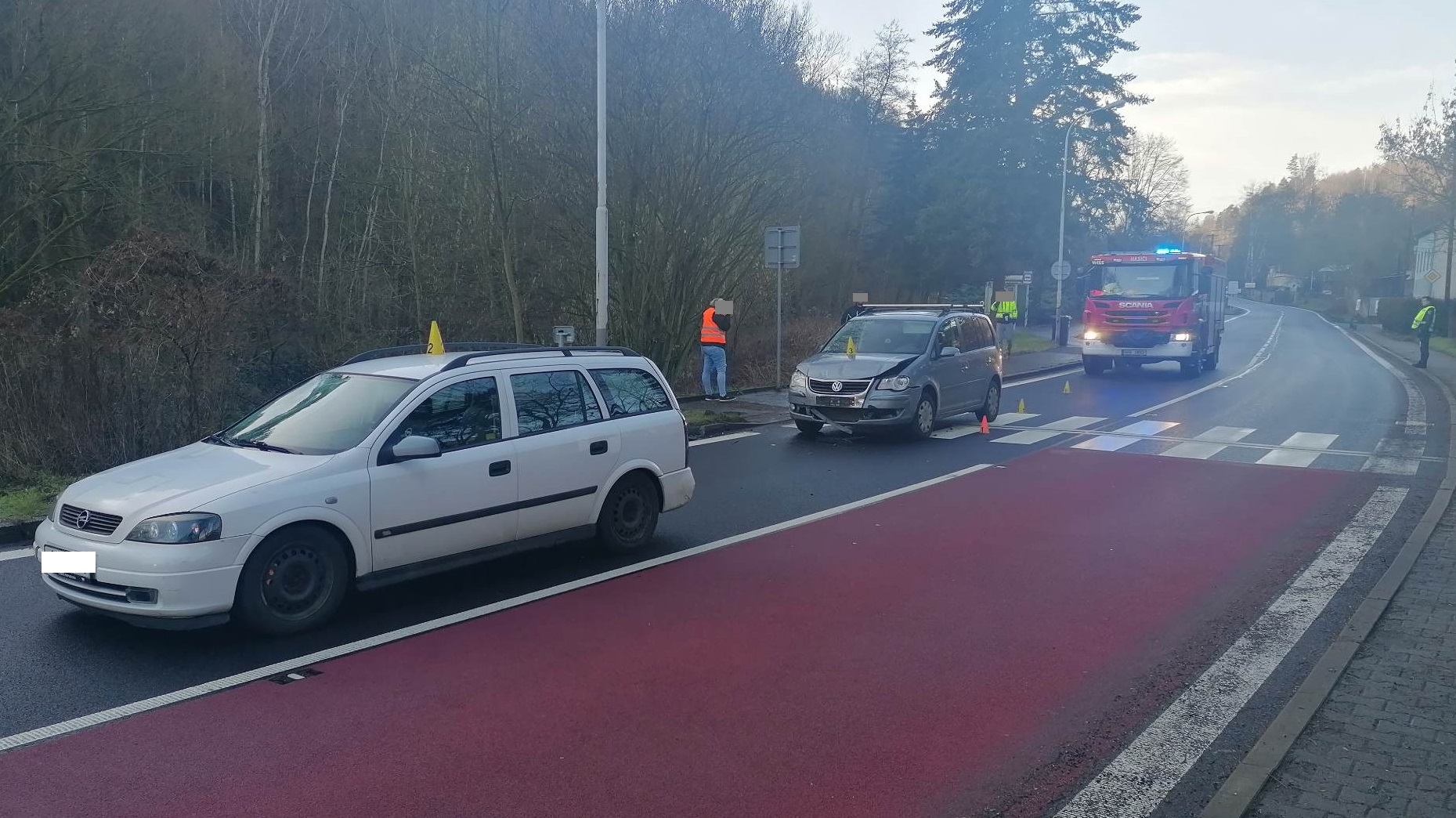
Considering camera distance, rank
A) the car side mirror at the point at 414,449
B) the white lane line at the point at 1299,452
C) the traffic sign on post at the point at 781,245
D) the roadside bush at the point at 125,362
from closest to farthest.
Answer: the car side mirror at the point at 414,449
the roadside bush at the point at 125,362
the white lane line at the point at 1299,452
the traffic sign on post at the point at 781,245

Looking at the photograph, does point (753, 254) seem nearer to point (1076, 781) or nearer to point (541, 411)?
point (541, 411)

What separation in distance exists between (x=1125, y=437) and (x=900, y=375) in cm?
383

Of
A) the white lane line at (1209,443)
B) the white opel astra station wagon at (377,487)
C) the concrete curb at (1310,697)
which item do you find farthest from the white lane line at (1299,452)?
the white opel astra station wagon at (377,487)

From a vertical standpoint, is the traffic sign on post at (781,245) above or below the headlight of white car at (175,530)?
above

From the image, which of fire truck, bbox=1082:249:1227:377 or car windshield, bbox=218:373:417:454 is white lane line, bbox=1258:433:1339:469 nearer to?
fire truck, bbox=1082:249:1227:377

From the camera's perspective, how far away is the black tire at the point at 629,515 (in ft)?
26.7

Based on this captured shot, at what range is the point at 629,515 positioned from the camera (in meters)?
8.33

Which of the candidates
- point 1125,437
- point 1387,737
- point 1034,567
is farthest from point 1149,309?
point 1387,737

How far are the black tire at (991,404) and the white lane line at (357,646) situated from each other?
7867 millimetres

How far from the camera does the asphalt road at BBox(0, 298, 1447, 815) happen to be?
4.85 meters

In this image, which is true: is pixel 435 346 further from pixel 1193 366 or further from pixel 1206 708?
pixel 1193 366

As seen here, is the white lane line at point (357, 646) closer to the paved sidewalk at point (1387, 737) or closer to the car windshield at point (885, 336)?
the paved sidewalk at point (1387, 737)

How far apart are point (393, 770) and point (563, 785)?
2.44 ft

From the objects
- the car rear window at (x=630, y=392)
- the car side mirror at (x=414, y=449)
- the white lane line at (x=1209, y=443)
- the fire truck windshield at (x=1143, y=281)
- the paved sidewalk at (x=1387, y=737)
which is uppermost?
the fire truck windshield at (x=1143, y=281)
